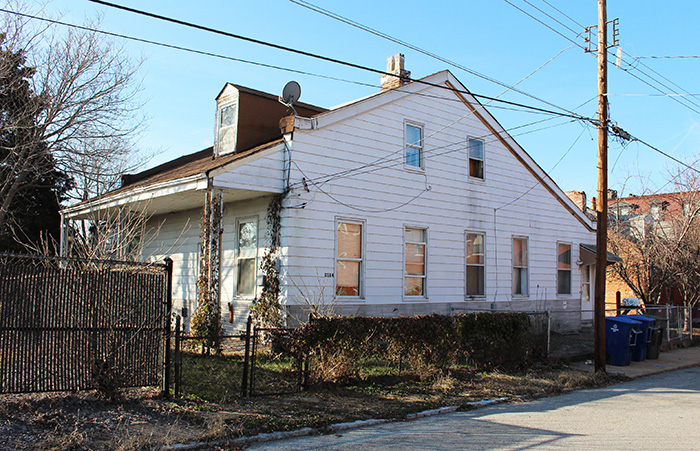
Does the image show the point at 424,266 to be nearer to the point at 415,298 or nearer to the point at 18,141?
the point at 415,298

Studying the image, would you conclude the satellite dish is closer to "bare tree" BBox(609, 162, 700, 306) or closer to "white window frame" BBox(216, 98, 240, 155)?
"white window frame" BBox(216, 98, 240, 155)

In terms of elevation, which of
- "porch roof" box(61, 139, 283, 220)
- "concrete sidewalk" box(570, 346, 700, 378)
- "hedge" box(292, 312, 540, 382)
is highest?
"porch roof" box(61, 139, 283, 220)

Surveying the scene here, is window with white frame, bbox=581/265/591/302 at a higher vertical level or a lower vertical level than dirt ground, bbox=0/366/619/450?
higher

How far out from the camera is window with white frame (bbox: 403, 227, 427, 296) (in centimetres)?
1496

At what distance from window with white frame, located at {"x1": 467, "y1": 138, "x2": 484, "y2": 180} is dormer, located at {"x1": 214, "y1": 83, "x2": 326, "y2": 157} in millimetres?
5162

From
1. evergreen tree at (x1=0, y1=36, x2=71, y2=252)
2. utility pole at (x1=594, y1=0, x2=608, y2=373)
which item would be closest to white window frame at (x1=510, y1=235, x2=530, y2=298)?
utility pole at (x1=594, y1=0, x2=608, y2=373)

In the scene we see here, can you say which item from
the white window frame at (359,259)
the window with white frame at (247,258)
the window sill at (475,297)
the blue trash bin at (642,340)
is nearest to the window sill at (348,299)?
the white window frame at (359,259)

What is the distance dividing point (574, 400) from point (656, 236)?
15.0 m

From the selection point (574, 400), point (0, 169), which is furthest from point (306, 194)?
point (0, 169)

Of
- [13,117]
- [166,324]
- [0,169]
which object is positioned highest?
[13,117]

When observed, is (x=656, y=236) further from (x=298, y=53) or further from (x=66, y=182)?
(x=66, y=182)

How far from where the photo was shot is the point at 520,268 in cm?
1811

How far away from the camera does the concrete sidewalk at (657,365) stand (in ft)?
43.5

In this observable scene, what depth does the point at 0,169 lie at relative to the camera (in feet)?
64.2
